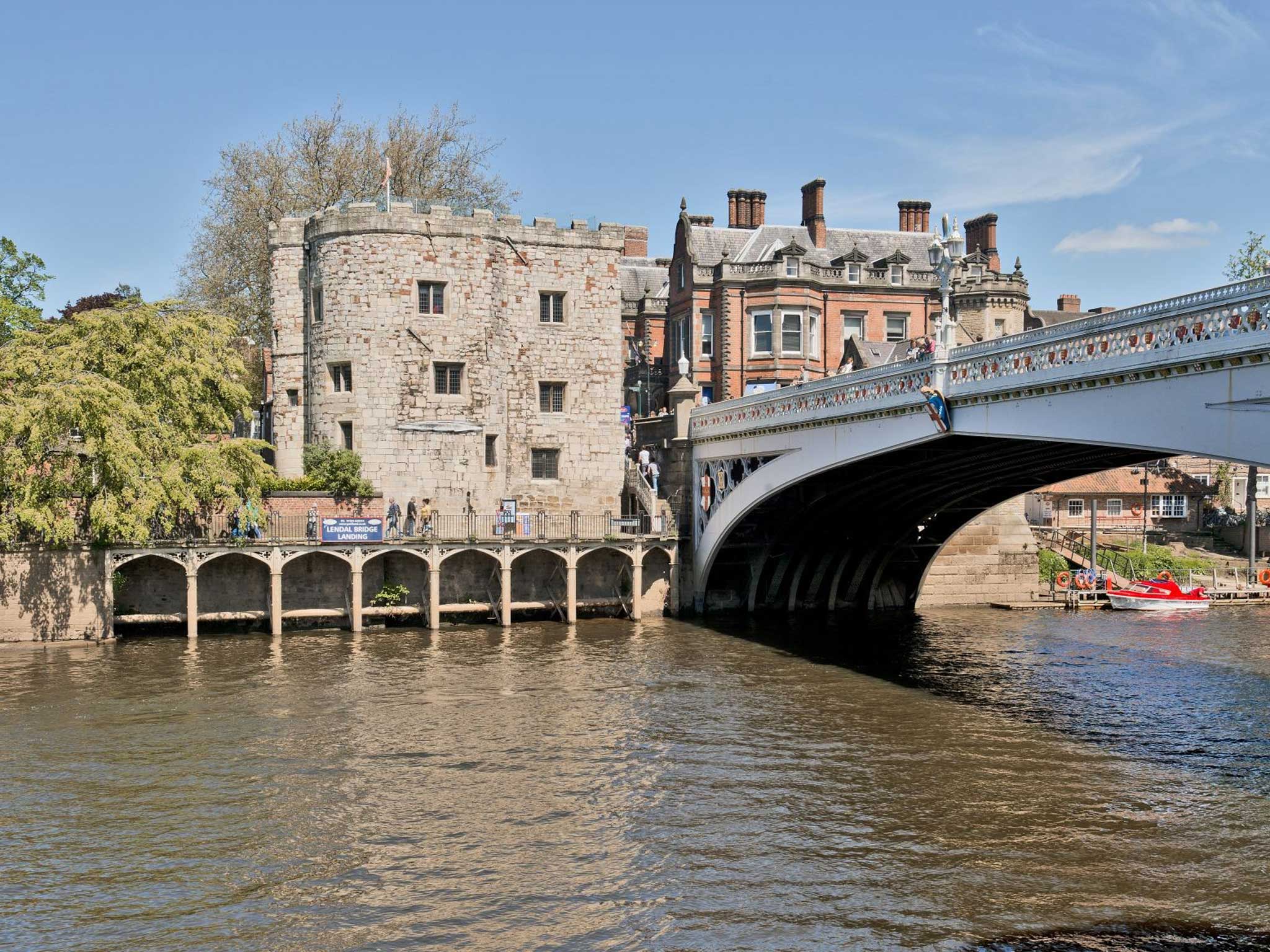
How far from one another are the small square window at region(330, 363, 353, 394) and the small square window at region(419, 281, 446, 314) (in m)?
3.57

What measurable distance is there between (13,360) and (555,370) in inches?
784

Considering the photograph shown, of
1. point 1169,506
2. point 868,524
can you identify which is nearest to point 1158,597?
point 868,524

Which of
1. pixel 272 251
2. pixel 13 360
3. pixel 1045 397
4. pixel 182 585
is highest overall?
pixel 272 251

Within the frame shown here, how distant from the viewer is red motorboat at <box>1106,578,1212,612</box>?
51188 mm

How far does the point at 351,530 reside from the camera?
4106cm

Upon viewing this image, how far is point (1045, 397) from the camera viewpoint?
24875mm

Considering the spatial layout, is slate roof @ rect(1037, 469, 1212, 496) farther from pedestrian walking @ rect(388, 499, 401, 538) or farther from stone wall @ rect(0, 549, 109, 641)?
stone wall @ rect(0, 549, 109, 641)

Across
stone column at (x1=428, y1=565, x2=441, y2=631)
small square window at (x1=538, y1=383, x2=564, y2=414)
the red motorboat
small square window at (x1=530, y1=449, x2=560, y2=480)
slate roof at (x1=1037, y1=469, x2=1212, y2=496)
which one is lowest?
the red motorboat

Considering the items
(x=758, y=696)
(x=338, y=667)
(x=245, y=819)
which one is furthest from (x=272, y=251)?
(x=245, y=819)

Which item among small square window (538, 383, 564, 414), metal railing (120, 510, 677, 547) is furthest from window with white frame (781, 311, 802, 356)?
metal railing (120, 510, 677, 547)

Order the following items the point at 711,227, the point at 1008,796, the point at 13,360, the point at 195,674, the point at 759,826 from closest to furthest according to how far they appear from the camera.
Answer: the point at 759,826, the point at 1008,796, the point at 195,674, the point at 13,360, the point at 711,227

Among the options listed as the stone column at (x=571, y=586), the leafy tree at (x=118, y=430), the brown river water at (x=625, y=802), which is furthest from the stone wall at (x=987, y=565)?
the leafy tree at (x=118, y=430)

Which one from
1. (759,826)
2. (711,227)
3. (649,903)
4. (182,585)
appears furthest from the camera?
(711,227)

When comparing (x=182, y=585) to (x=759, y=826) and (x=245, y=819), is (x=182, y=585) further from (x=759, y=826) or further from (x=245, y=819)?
(x=759, y=826)
